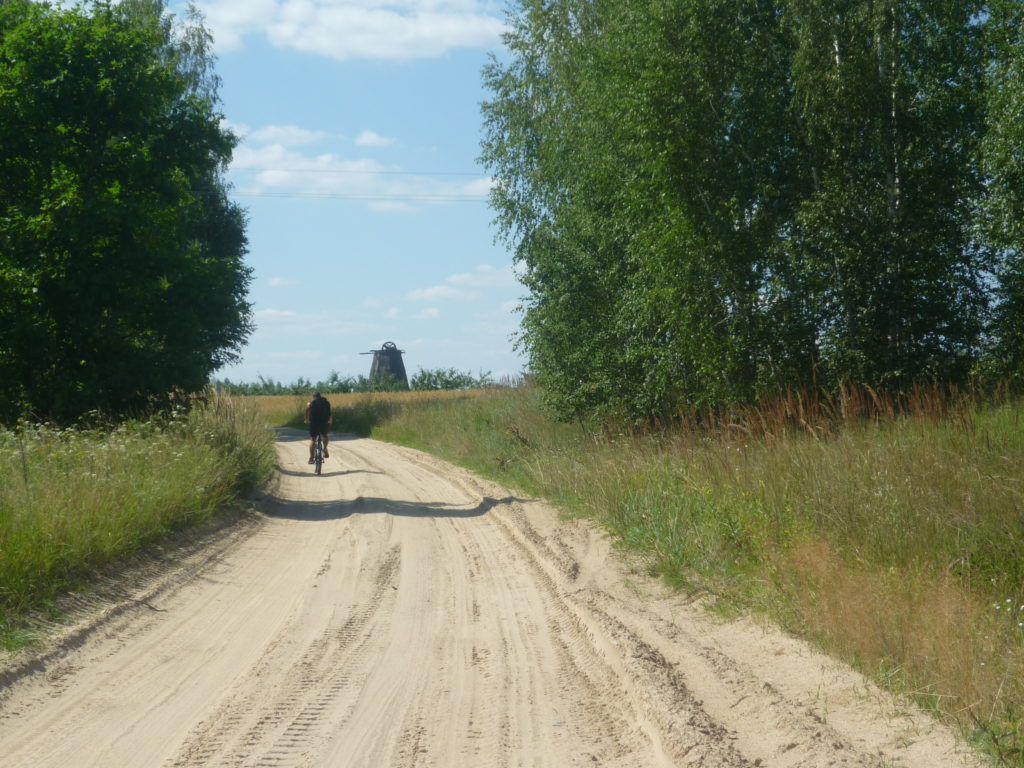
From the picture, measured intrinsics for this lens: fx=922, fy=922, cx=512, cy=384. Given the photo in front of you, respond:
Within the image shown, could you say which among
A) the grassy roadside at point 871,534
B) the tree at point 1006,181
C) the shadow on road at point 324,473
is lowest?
the shadow on road at point 324,473

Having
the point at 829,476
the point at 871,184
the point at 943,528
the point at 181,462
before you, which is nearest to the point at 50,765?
the point at 943,528

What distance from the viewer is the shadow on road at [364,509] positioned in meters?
14.7

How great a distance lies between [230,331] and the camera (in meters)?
37.4

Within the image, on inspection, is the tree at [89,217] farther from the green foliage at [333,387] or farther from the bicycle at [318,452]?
the green foliage at [333,387]

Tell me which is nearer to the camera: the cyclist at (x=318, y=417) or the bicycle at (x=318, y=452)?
the bicycle at (x=318, y=452)

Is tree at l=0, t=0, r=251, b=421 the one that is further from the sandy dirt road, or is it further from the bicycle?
the sandy dirt road

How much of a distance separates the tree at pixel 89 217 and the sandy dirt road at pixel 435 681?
831cm

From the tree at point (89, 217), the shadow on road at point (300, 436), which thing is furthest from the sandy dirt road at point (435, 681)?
the shadow on road at point (300, 436)

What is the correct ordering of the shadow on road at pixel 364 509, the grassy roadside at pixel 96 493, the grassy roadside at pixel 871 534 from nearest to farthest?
the grassy roadside at pixel 871 534
the grassy roadside at pixel 96 493
the shadow on road at pixel 364 509

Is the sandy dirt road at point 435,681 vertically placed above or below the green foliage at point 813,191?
below

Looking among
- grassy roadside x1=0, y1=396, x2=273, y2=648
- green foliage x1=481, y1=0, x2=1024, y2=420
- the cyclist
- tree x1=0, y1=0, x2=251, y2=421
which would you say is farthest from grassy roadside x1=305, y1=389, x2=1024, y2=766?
the cyclist

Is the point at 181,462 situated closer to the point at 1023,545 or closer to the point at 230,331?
the point at 1023,545

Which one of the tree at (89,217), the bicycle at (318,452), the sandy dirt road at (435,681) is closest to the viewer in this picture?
the sandy dirt road at (435,681)

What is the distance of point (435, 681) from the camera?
621 centimetres
